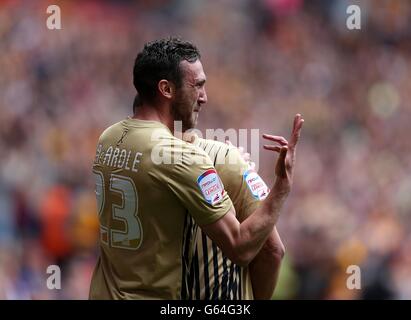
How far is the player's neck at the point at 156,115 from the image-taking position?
2.61 metres

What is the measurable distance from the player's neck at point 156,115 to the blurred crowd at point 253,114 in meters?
3.75

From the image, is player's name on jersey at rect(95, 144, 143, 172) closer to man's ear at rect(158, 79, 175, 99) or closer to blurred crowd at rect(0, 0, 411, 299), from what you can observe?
man's ear at rect(158, 79, 175, 99)

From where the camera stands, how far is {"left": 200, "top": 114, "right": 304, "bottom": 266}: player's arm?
2447 mm

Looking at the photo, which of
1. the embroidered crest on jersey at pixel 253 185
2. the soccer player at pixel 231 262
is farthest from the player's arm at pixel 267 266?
the embroidered crest on jersey at pixel 253 185

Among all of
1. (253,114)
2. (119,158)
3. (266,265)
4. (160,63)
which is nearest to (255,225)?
(266,265)

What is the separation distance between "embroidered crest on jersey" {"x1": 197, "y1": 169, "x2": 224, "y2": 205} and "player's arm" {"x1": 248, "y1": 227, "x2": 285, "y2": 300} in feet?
0.91

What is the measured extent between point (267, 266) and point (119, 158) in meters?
0.64

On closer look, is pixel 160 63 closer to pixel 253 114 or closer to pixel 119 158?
pixel 119 158

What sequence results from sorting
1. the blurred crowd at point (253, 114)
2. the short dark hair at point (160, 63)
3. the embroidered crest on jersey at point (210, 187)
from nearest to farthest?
1. the embroidered crest on jersey at point (210, 187)
2. the short dark hair at point (160, 63)
3. the blurred crowd at point (253, 114)

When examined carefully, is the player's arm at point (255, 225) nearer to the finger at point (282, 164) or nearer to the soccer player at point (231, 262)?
the finger at point (282, 164)

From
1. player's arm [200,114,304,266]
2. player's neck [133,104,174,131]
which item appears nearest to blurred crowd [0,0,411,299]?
player's neck [133,104,174,131]
